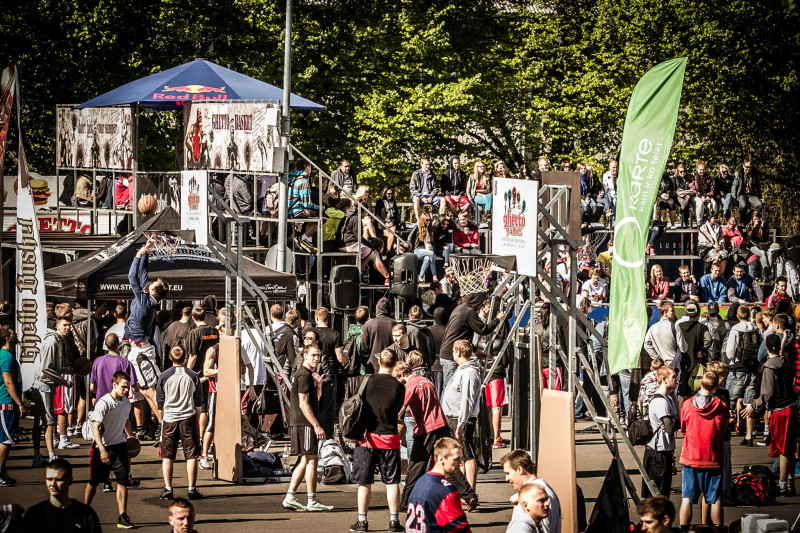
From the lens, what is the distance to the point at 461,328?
16.1m

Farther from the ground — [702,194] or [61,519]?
[702,194]

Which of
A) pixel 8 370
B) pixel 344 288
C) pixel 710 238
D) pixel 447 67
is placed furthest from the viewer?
pixel 447 67

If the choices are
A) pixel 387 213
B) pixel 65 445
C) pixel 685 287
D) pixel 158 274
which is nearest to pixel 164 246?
pixel 158 274

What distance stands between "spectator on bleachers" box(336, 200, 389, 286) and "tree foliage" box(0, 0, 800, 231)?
1439cm

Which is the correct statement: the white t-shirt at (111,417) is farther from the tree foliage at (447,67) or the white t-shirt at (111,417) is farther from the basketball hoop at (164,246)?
the tree foliage at (447,67)

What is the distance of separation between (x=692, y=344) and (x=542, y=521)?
37.5 feet

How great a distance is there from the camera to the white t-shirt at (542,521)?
7.86 metres

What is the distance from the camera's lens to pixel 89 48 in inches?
1420

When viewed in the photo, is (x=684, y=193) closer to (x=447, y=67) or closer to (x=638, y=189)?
(x=447, y=67)

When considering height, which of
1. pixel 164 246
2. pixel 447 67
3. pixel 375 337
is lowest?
pixel 375 337

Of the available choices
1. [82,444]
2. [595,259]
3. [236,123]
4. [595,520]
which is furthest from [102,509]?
[595,259]

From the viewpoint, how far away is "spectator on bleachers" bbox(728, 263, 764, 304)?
24.8 meters

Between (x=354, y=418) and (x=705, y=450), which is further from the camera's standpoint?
(x=354, y=418)

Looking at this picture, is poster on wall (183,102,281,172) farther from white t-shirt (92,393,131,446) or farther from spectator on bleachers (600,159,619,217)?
spectator on bleachers (600,159,619,217)
